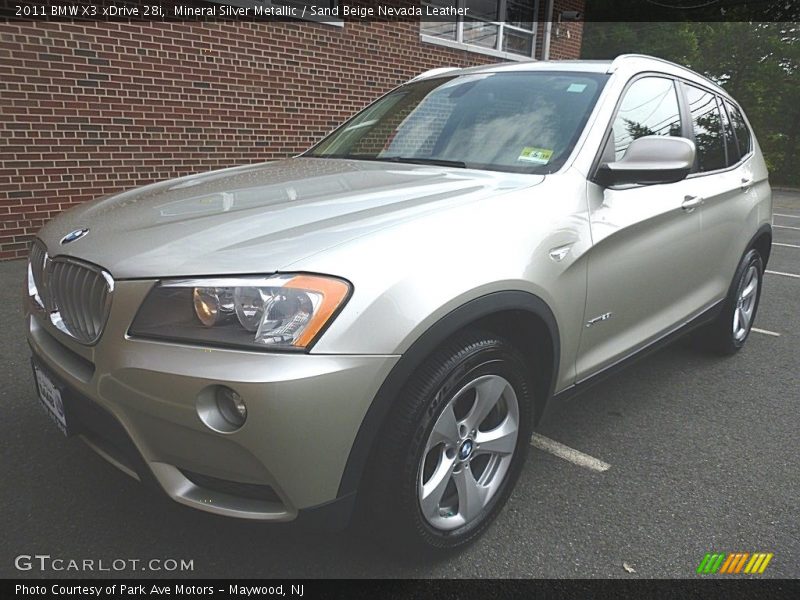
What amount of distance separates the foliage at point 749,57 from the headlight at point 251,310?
24.4 m

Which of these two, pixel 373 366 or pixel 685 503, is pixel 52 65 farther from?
pixel 685 503

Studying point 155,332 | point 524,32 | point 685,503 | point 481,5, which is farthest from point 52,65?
point 524,32

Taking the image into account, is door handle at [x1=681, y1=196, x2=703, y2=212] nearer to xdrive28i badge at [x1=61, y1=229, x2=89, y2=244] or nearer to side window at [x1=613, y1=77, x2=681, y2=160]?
side window at [x1=613, y1=77, x2=681, y2=160]

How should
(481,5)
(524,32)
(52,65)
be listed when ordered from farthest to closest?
(524,32) → (481,5) → (52,65)

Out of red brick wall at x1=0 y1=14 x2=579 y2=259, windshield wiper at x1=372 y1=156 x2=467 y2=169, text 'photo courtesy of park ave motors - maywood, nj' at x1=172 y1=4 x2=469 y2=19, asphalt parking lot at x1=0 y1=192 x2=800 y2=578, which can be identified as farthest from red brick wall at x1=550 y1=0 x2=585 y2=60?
windshield wiper at x1=372 y1=156 x2=467 y2=169

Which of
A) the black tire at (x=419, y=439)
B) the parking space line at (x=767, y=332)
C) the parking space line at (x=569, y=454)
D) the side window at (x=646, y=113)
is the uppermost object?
the side window at (x=646, y=113)

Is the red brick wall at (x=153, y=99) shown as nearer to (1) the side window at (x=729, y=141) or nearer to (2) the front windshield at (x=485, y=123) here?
(2) the front windshield at (x=485, y=123)

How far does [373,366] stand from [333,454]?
26 cm

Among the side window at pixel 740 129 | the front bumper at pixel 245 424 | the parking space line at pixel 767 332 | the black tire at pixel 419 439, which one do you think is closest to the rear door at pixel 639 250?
the black tire at pixel 419 439

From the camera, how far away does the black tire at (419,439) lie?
1.73m

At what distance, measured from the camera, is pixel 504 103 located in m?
2.83

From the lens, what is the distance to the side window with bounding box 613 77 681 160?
2.67 meters

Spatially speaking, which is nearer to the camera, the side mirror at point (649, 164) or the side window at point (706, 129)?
the side mirror at point (649, 164)

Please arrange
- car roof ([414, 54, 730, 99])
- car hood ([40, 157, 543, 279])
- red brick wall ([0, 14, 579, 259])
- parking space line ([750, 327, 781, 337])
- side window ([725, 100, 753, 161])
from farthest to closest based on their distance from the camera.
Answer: red brick wall ([0, 14, 579, 259]) → parking space line ([750, 327, 781, 337]) → side window ([725, 100, 753, 161]) → car roof ([414, 54, 730, 99]) → car hood ([40, 157, 543, 279])
